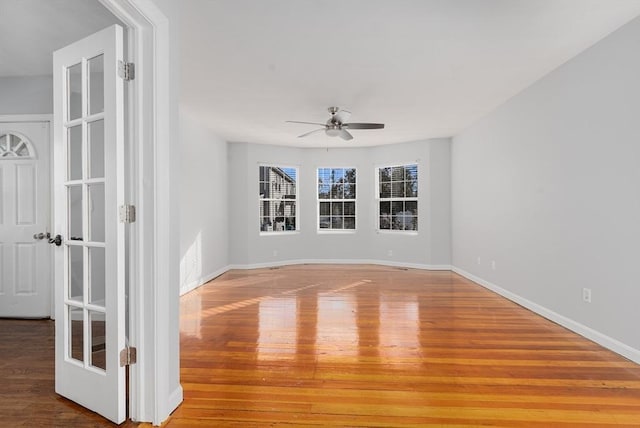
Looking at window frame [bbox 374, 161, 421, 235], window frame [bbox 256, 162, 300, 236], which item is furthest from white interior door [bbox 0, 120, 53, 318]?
window frame [bbox 374, 161, 421, 235]

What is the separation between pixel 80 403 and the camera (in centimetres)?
208

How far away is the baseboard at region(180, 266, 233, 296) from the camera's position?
5104 mm

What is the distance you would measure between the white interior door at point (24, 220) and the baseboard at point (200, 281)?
A: 1600 mm

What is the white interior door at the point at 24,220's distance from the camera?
3.81m

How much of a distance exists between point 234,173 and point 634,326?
245 inches

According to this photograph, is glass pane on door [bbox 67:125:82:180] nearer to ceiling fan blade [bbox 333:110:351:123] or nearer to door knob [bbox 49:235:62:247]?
door knob [bbox 49:235:62:247]

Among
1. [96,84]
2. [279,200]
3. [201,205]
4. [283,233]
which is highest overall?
[96,84]

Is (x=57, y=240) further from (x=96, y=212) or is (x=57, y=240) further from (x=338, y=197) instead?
(x=338, y=197)

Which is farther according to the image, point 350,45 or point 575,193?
point 575,193

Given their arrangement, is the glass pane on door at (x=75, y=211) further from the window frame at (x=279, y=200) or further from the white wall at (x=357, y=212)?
the window frame at (x=279, y=200)

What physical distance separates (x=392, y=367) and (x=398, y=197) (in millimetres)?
5138

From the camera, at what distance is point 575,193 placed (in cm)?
338

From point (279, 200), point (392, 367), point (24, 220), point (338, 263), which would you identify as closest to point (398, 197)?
point (338, 263)

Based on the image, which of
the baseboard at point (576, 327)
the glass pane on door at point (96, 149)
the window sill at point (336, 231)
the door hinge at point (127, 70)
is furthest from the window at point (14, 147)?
the baseboard at point (576, 327)
